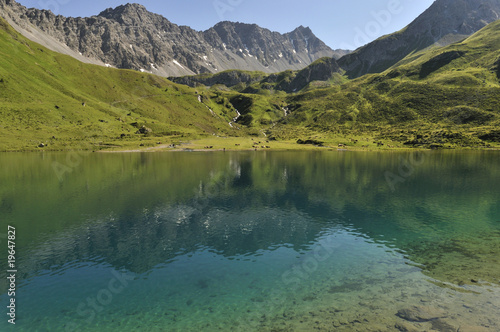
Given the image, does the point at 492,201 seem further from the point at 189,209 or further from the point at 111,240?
the point at 111,240

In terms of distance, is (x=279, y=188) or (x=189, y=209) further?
(x=279, y=188)

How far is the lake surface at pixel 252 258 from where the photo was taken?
2475cm

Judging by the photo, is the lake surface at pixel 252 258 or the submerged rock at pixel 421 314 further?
the lake surface at pixel 252 258

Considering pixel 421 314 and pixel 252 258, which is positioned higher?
pixel 421 314

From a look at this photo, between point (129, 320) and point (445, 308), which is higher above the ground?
point (445, 308)

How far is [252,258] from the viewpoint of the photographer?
37.4 m

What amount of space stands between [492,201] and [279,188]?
5512cm

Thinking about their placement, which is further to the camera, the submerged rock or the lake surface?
the lake surface

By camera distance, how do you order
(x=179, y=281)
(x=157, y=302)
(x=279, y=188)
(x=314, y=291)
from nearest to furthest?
(x=157, y=302)
(x=314, y=291)
(x=179, y=281)
(x=279, y=188)

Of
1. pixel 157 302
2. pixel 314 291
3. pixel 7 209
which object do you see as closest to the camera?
pixel 157 302

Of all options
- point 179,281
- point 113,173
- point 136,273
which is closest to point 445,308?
point 179,281

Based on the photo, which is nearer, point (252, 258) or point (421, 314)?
point (421, 314)

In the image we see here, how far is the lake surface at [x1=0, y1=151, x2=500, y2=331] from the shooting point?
2475 cm

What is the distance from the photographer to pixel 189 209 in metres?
60.2
